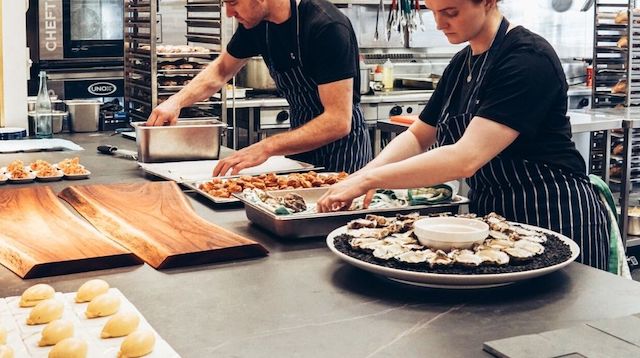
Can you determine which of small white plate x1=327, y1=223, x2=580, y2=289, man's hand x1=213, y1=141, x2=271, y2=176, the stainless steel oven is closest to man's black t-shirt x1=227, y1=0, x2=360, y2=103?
man's hand x1=213, y1=141, x2=271, y2=176

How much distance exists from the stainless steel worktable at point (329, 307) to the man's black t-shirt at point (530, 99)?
21.3 inches

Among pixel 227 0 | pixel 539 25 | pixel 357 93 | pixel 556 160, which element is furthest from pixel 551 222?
pixel 539 25

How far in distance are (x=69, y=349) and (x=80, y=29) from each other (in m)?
4.69

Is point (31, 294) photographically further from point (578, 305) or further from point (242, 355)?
point (578, 305)

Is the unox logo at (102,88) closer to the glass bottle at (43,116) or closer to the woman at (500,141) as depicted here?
the glass bottle at (43,116)

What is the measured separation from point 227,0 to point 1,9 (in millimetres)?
1497

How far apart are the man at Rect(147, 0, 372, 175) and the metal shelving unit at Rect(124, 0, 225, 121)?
0.98 m

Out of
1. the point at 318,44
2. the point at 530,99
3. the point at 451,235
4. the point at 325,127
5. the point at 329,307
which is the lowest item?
the point at 329,307

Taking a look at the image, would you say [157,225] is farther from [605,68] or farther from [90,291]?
[605,68]

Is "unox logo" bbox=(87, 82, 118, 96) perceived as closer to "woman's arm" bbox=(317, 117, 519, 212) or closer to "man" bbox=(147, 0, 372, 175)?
"man" bbox=(147, 0, 372, 175)

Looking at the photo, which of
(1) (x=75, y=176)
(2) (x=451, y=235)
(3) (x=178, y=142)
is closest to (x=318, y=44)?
(3) (x=178, y=142)

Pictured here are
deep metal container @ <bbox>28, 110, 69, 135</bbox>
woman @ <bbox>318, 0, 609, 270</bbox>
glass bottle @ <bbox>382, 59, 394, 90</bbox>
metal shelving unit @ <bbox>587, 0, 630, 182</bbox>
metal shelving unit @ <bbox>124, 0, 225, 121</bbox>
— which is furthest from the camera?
glass bottle @ <bbox>382, 59, 394, 90</bbox>

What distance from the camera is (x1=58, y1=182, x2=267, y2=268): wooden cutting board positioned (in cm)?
193

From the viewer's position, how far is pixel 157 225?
2.18 meters
